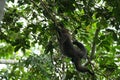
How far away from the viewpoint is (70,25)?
3.11 metres

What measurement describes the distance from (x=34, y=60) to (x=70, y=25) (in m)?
0.50

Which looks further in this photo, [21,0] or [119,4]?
[21,0]

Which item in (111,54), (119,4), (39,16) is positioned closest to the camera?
(119,4)

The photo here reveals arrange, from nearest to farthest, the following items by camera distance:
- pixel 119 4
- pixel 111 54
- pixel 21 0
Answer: pixel 119 4
pixel 21 0
pixel 111 54

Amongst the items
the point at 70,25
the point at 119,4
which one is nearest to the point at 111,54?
the point at 70,25

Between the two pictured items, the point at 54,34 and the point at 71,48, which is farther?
the point at 54,34

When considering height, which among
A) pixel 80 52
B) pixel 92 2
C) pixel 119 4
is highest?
pixel 92 2

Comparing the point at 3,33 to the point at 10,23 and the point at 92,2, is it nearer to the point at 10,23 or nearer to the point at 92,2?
the point at 10,23

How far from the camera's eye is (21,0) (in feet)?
9.83

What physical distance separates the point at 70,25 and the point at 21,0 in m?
0.53

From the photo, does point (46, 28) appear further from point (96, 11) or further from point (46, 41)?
point (96, 11)

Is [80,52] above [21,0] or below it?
below

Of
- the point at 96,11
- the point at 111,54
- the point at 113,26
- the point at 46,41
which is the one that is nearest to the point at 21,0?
the point at 46,41

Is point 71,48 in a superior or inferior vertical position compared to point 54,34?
inferior
